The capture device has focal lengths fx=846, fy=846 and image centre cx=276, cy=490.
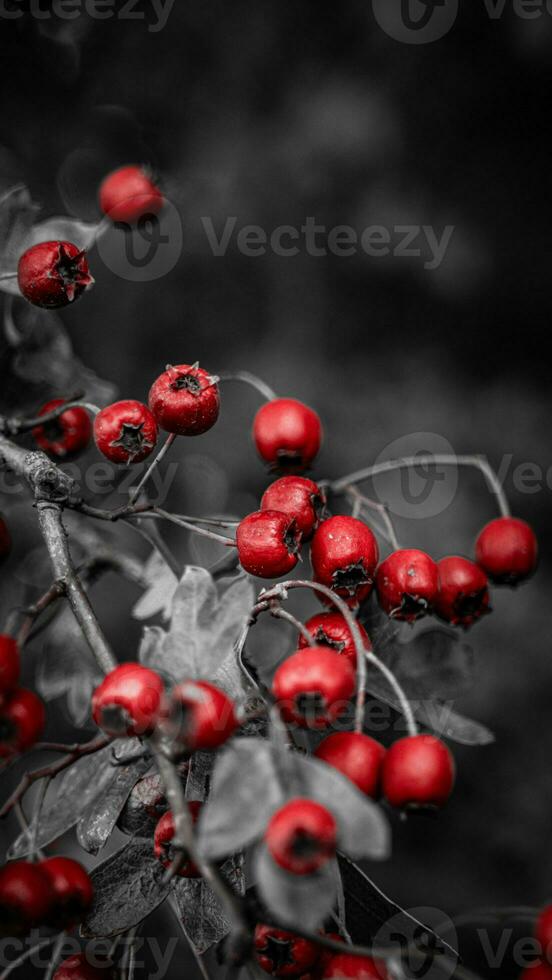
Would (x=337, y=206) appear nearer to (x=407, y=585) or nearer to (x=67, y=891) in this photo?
(x=407, y=585)

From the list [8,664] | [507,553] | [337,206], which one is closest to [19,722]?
[8,664]

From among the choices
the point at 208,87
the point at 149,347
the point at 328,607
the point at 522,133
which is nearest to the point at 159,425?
the point at 328,607

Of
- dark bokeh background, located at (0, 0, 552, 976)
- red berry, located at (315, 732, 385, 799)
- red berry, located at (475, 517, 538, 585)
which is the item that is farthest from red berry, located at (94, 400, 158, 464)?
dark bokeh background, located at (0, 0, 552, 976)

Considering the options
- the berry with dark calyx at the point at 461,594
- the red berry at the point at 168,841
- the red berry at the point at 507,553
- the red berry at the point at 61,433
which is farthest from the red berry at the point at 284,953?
the red berry at the point at 61,433

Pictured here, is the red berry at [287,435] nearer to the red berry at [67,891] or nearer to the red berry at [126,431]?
the red berry at [126,431]

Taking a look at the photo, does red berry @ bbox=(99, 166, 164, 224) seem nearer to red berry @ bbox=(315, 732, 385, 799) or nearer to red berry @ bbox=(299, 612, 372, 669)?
red berry @ bbox=(299, 612, 372, 669)
